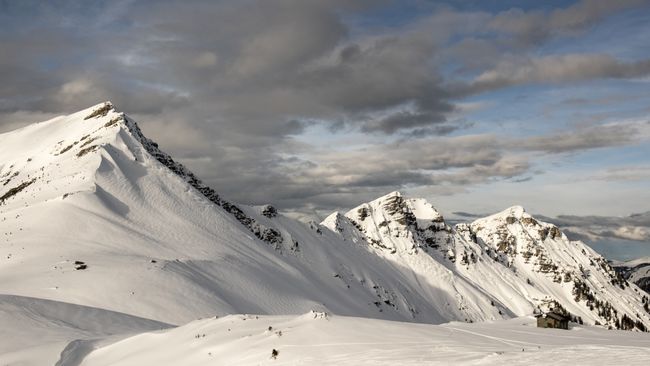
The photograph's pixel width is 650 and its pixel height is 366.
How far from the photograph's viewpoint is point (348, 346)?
2205 centimetres

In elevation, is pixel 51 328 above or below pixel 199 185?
Result: below

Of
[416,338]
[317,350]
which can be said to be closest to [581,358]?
[416,338]

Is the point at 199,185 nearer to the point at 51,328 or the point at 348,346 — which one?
the point at 51,328

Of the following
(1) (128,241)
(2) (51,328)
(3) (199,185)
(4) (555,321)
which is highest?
(3) (199,185)

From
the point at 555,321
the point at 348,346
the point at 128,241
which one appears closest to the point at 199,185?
the point at 128,241

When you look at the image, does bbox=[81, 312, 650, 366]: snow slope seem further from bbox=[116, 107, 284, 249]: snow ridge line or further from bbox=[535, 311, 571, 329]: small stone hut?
bbox=[116, 107, 284, 249]: snow ridge line

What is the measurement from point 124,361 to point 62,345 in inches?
214

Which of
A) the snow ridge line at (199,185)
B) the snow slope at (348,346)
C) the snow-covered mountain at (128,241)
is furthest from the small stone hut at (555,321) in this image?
the snow ridge line at (199,185)

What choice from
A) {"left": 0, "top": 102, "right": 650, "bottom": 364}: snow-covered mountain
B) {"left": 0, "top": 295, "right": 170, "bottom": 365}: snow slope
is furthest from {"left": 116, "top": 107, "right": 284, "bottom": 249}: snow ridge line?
{"left": 0, "top": 295, "right": 170, "bottom": 365}: snow slope

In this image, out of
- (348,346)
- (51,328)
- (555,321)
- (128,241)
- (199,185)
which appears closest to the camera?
(348,346)

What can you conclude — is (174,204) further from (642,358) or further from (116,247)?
(642,358)

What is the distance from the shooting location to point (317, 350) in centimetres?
2192

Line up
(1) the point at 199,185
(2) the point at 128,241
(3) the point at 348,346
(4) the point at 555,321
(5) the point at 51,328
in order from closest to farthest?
(3) the point at 348,346 < (5) the point at 51,328 < (4) the point at 555,321 < (2) the point at 128,241 < (1) the point at 199,185

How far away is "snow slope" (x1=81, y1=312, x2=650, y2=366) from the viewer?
62.2 ft
